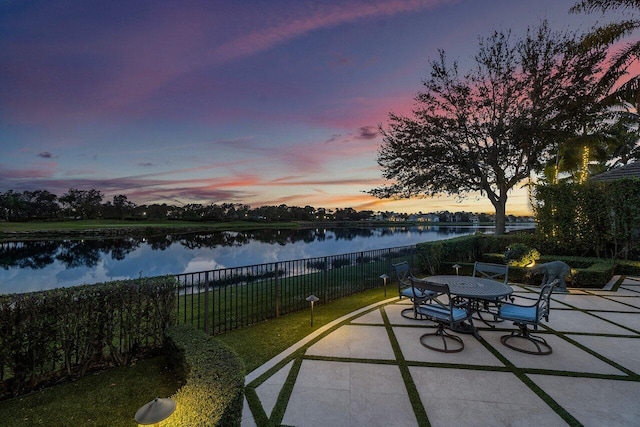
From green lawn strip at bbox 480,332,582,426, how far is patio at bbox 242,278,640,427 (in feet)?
0.03

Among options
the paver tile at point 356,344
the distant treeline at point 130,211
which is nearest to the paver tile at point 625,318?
the paver tile at point 356,344

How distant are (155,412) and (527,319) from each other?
4827mm

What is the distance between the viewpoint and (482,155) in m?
15.4

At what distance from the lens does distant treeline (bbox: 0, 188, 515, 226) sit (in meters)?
66.2

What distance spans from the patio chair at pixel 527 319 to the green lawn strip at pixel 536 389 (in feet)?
1.43

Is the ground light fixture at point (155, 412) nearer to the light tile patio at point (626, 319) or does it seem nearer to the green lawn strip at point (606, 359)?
the green lawn strip at point (606, 359)

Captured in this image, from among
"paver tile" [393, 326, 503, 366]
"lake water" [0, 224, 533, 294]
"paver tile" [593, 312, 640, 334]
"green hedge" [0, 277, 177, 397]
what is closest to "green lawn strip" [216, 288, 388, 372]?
"green hedge" [0, 277, 177, 397]

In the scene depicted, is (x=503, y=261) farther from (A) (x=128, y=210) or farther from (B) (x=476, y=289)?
(A) (x=128, y=210)

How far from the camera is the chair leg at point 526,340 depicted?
13.1ft

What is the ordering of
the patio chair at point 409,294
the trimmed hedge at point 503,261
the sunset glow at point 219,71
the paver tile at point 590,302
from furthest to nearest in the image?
the trimmed hedge at point 503,261, the sunset glow at point 219,71, the paver tile at point 590,302, the patio chair at point 409,294

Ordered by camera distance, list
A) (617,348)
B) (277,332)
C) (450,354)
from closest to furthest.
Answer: (450,354) < (617,348) < (277,332)

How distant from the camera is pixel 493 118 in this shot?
15.1m

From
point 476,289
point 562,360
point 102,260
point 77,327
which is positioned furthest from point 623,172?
point 102,260

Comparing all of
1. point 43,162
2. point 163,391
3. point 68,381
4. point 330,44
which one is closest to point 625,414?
point 163,391
